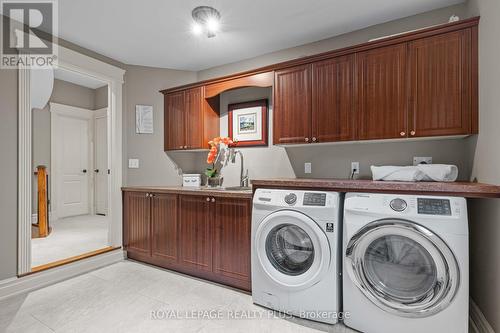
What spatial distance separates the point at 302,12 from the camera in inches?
87.7

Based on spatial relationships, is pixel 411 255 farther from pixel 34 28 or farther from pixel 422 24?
pixel 34 28

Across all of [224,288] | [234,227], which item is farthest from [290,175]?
[224,288]

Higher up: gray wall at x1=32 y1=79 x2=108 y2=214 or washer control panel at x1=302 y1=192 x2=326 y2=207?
gray wall at x1=32 y1=79 x2=108 y2=214

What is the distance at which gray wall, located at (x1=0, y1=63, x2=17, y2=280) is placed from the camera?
2229mm

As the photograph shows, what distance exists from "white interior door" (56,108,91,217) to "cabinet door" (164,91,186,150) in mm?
3104

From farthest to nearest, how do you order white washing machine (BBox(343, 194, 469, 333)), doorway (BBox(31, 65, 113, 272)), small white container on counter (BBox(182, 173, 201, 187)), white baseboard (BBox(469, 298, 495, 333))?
doorway (BBox(31, 65, 113, 272)), small white container on counter (BBox(182, 173, 201, 187)), white baseboard (BBox(469, 298, 495, 333)), white washing machine (BBox(343, 194, 469, 333))

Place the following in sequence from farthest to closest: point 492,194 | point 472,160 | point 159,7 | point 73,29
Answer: point 73,29 → point 159,7 → point 472,160 → point 492,194

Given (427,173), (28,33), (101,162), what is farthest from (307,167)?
(101,162)

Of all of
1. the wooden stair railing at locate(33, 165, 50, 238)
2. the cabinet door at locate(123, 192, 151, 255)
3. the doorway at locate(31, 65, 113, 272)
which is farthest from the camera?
the doorway at locate(31, 65, 113, 272)

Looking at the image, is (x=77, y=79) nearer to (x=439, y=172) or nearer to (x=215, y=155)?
(x=215, y=155)

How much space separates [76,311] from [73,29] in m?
2.55

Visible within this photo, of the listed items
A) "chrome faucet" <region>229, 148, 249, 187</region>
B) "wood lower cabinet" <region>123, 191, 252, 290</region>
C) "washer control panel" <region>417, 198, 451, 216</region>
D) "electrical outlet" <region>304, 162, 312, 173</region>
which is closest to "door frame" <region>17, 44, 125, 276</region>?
"wood lower cabinet" <region>123, 191, 252, 290</region>

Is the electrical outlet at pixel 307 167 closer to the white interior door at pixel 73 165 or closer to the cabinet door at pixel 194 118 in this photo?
the cabinet door at pixel 194 118

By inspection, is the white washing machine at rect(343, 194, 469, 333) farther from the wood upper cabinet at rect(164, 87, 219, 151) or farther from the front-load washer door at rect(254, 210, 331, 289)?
the wood upper cabinet at rect(164, 87, 219, 151)
